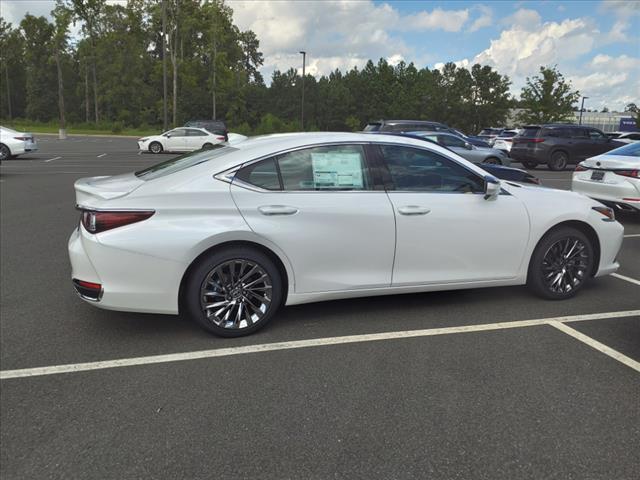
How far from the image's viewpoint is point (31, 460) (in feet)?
8.65

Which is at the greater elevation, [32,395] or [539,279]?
[539,279]

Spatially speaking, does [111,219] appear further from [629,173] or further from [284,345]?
[629,173]

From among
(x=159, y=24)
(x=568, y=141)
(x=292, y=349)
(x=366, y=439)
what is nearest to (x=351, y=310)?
(x=292, y=349)

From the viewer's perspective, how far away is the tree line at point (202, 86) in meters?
54.7

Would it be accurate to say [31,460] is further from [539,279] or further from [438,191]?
[539,279]

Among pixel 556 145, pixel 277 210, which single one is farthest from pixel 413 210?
pixel 556 145

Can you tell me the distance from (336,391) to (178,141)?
2570 centimetres

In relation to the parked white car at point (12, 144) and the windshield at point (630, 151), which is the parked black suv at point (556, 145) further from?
the parked white car at point (12, 144)

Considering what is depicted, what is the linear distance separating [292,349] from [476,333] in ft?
4.79

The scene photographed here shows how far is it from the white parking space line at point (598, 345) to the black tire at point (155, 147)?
83.6ft

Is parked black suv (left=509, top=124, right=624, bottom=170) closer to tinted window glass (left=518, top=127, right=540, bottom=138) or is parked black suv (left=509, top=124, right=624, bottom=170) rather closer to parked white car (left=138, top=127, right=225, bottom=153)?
tinted window glass (left=518, top=127, right=540, bottom=138)

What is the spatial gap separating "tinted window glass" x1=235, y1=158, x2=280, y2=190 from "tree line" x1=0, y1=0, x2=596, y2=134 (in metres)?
47.3

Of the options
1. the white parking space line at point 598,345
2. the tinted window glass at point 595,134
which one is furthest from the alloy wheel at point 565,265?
the tinted window glass at point 595,134

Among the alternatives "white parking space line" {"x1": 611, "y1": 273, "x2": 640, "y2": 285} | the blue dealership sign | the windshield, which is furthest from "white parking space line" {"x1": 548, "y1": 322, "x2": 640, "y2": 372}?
the blue dealership sign
